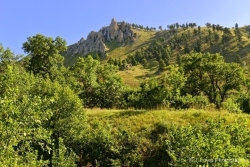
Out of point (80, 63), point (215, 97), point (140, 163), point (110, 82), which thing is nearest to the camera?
point (140, 163)

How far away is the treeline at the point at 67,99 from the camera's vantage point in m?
12.7

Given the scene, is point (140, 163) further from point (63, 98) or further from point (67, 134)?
point (63, 98)

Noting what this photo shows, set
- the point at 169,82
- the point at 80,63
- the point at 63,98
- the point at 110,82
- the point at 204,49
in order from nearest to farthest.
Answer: the point at 63,98 < the point at 169,82 < the point at 110,82 < the point at 80,63 < the point at 204,49

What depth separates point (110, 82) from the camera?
5131cm

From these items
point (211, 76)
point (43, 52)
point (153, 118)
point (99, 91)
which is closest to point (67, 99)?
point (153, 118)

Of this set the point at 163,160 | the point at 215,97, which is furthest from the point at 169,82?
the point at 215,97

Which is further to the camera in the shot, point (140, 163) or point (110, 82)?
point (110, 82)

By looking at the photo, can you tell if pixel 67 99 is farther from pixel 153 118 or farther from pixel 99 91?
pixel 99 91

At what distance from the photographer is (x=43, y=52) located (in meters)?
58.3

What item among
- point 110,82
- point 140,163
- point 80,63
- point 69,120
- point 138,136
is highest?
point 80,63

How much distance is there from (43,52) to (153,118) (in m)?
36.3

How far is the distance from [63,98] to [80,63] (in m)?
39.3

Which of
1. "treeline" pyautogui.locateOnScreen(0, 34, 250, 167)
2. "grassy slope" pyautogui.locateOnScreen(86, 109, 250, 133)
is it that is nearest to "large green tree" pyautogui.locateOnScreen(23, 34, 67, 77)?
"treeline" pyautogui.locateOnScreen(0, 34, 250, 167)

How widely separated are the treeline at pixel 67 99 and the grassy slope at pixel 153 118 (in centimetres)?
315
